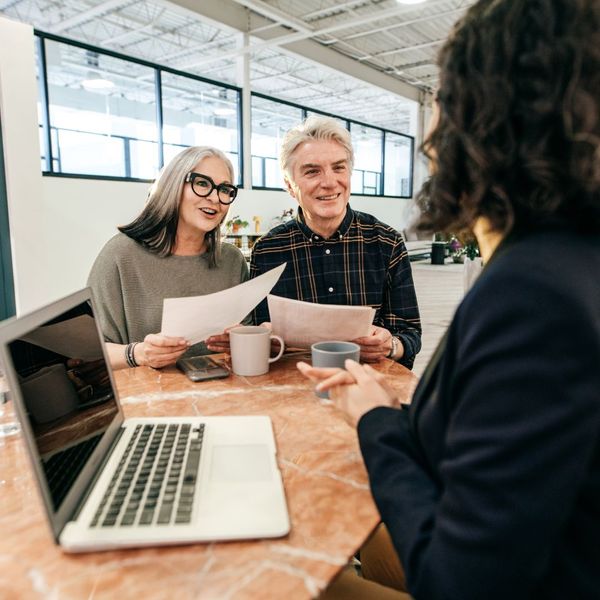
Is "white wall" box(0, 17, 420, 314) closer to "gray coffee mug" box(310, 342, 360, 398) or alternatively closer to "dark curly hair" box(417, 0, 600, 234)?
"dark curly hair" box(417, 0, 600, 234)

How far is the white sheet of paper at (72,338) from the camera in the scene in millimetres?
690

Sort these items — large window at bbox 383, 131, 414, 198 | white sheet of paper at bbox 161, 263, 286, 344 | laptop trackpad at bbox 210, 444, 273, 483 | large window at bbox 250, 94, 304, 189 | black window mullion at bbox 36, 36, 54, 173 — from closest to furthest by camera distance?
1. laptop trackpad at bbox 210, 444, 273, 483
2. white sheet of paper at bbox 161, 263, 286, 344
3. black window mullion at bbox 36, 36, 54, 173
4. large window at bbox 250, 94, 304, 189
5. large window at bbox 383, 131, 414, 198

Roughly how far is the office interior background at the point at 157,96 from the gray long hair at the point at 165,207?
0.93m

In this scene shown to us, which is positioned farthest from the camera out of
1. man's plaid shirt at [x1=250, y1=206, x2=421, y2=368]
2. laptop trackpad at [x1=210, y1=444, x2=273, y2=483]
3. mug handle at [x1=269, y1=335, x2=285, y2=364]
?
man's plaid shirt at [x1=250, y1=206, x2=421, y2=368]

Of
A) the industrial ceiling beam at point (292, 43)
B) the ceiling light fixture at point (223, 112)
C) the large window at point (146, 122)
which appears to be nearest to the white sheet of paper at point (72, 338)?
the large window at point (146, 122)

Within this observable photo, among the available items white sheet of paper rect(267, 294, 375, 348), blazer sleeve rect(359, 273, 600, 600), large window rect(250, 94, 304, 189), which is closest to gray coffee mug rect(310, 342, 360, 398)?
white sheet of paper rect(267, 294, 375, 348)

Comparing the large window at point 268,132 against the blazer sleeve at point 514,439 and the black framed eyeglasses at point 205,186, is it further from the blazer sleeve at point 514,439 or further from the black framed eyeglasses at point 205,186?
the blazer sleeve at point 514,439

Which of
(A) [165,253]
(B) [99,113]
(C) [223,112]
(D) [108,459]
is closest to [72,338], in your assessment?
(D) [108,459]

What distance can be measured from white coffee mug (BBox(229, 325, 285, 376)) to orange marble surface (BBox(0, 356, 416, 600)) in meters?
0.33

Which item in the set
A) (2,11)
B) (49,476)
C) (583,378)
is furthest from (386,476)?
(2,11)

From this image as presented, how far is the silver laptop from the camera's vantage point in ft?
2.05

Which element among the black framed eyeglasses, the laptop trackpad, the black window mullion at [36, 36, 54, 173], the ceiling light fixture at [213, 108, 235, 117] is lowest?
the laptop trackpad

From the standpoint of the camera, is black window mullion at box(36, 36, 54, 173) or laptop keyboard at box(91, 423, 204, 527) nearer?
laptop keyboard at box(91, 423, 204, 527)

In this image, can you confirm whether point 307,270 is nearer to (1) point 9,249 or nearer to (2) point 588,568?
(2) point 588,568
